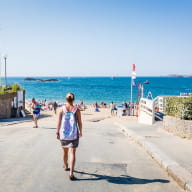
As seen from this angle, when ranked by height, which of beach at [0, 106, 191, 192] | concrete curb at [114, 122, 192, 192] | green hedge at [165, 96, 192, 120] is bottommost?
beach at [0, 106, 191, 192]

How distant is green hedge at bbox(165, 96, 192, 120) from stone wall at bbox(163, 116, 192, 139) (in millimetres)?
211

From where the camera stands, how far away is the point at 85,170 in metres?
5.89

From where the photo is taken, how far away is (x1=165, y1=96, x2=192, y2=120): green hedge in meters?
10.1

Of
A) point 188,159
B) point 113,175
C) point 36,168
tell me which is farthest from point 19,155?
point 188,159

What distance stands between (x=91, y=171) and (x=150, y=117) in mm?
9934

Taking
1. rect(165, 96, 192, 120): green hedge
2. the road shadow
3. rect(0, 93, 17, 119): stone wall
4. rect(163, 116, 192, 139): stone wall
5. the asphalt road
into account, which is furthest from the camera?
rect(0, 93, 17, 119): stone wall

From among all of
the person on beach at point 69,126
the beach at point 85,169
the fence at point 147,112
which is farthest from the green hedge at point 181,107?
the person on beach at point 69,126

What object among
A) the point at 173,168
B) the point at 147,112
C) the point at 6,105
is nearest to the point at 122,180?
the point at 173,168

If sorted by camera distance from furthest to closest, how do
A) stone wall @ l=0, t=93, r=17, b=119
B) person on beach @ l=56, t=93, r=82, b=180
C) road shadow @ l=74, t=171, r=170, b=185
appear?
1. stone wall @ l=0, t=93, r=17, b=119
2. person on beach @ l=56, t=93, r=82, b=180
3. road shadow @ l=74, t=171, r=170, b=185

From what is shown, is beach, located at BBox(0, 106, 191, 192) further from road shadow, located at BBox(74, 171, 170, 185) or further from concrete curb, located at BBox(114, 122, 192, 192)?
concrete curb, located at BBox(114, 122, 192, 192)

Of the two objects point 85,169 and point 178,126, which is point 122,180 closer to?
point 85,169

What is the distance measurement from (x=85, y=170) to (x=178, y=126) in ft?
18.6

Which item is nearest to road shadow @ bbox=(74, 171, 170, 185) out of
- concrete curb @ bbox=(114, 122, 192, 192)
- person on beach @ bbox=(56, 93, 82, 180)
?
concrete curb @ bbox=(114, 122, 192, 192)

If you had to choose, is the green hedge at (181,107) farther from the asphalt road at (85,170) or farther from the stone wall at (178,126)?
the asphalt road at (85,170)
